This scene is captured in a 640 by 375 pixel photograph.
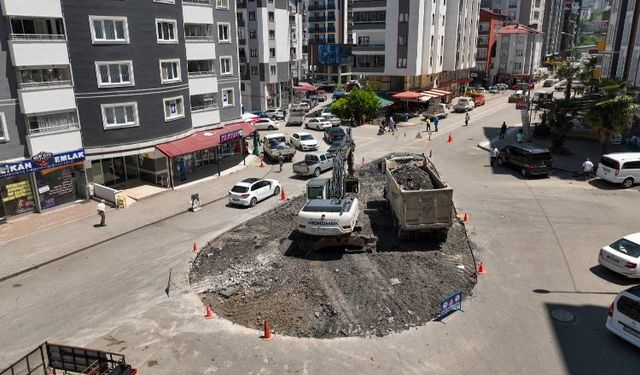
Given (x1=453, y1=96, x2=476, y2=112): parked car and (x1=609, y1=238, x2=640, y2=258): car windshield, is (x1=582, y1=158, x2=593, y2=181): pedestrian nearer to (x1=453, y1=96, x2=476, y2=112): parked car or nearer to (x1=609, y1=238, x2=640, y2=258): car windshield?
(x1=609, y1=238, x2=640, y2=258): car windshield

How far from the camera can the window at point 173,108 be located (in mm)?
35000

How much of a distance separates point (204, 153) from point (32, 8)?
679 inches

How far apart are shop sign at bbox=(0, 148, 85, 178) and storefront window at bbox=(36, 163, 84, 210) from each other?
2.65 feet

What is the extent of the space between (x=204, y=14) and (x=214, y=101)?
284 inches

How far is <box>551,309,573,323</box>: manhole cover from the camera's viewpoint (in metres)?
17.0

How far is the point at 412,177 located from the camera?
27.0 metres

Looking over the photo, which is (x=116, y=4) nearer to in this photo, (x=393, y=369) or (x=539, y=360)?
(x=393, y=369)

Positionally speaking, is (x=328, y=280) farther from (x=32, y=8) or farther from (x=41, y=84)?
(x=32, y=8)

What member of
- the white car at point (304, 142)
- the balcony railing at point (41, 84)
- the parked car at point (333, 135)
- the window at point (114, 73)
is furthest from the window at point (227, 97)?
the balcony railing at point (41, 84)

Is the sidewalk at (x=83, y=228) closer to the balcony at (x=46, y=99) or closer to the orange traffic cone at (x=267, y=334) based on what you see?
the balcony at (x=46, y=99)

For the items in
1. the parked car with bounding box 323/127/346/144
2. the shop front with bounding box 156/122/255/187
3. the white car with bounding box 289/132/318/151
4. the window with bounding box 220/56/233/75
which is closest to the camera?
the shop front with bounding box 156/122/255/187

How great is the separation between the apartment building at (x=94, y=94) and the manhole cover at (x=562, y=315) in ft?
86.0

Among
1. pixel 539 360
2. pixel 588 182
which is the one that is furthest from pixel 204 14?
pixel 539 360

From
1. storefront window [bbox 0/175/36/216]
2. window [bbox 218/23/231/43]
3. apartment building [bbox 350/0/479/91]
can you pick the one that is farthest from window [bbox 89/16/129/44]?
apartment building [bbox 350/0/479/91]
